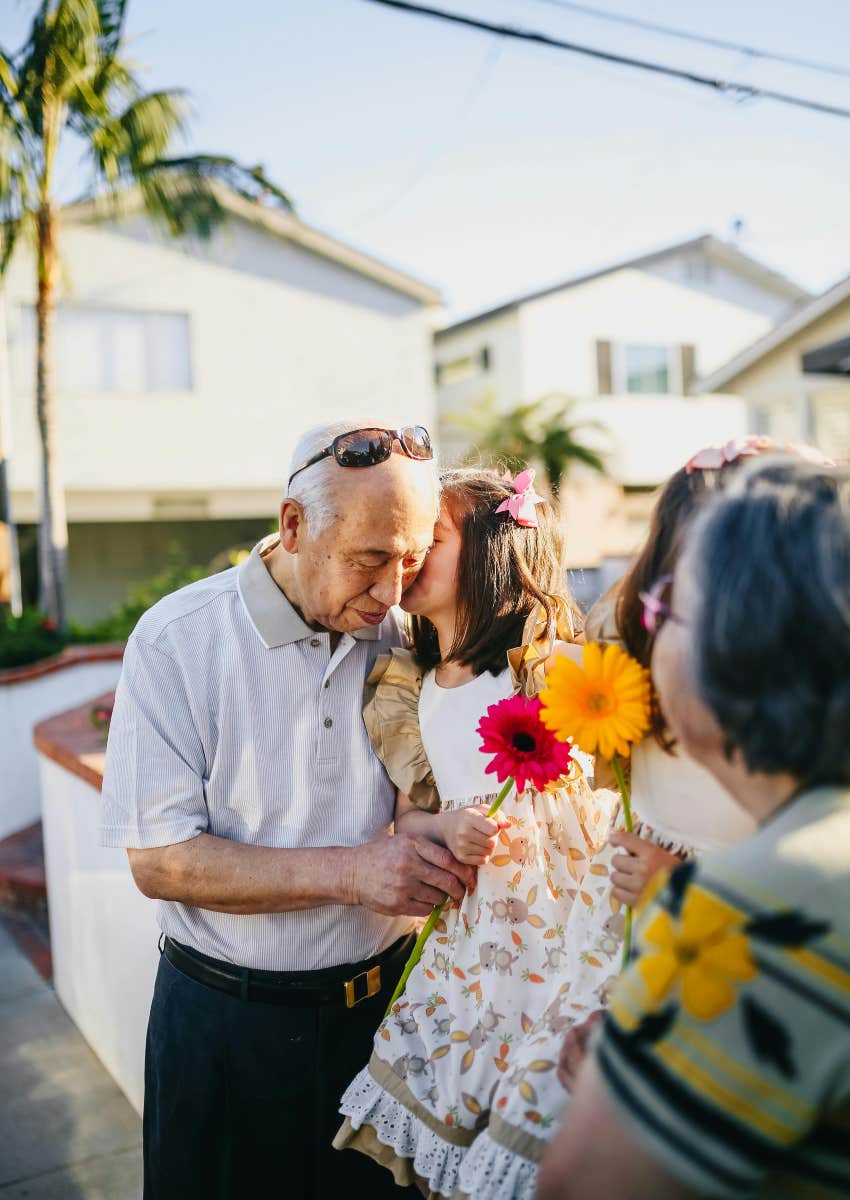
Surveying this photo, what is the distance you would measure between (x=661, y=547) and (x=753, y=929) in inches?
32.6

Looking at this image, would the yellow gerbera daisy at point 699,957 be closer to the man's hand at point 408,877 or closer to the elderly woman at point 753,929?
the elderly woman at point 753,929

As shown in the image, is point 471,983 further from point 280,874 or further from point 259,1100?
point 259,1100

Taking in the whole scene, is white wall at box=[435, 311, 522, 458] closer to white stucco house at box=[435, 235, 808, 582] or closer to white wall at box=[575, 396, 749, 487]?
white stucco house at box=[435, 235, 808, 582]

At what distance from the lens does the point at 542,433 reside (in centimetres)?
2172

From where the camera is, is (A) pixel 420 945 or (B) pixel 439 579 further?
(B) pixel 439 579

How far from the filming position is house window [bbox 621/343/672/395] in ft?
77.4

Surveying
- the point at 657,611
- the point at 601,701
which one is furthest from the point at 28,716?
the point at 657,611

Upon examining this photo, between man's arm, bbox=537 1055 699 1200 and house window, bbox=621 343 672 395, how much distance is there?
2355 centimetres

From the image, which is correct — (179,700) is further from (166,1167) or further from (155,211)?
(155,211)

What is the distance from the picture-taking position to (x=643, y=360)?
23.8 meters

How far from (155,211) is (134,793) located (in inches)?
484

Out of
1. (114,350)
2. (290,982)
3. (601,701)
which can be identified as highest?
(114,350)

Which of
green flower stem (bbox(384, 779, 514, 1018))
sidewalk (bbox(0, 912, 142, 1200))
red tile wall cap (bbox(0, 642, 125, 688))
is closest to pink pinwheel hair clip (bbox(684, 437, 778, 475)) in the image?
green flower stem (bbox(384, 779, 514, 1018))

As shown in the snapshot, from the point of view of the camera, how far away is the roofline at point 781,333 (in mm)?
15984
